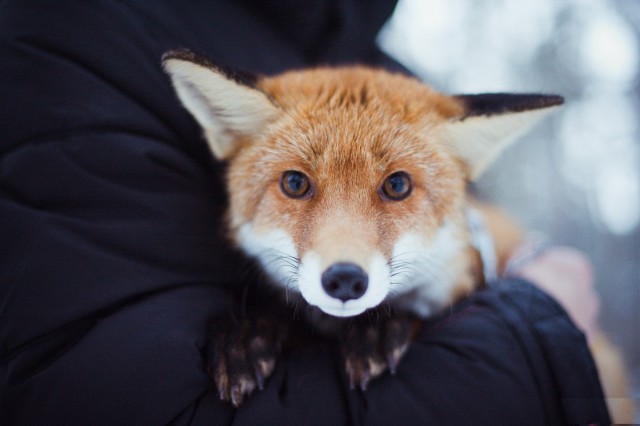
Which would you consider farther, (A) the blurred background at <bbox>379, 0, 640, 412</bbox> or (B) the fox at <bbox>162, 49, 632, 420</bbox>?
(A) the blurred background at <bbox>379, 0, 640, 412</bbox>

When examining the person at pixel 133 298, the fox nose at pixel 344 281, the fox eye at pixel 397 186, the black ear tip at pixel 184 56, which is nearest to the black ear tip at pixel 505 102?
the fox eye at pixel 397 186

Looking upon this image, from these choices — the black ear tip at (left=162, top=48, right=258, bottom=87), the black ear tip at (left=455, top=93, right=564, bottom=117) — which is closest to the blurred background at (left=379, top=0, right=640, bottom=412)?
the black ear tip at (left=455, top=93, right=564, bottom=117)

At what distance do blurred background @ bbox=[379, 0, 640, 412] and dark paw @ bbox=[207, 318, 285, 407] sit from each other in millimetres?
1085

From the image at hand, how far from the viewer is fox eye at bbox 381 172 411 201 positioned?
3.19 ft

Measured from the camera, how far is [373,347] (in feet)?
2.76

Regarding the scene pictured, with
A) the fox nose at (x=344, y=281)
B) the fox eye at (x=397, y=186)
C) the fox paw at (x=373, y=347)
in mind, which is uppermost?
the fox eye at (x=397, y=186)

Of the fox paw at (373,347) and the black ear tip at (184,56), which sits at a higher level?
the black ear tip at (184,56)

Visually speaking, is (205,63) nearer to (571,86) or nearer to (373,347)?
(373,347)

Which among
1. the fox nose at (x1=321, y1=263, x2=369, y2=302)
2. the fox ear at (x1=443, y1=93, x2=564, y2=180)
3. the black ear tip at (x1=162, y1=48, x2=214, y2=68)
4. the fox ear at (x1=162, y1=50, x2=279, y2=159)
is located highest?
the fox ear at (x1=443, y1=93, x2=564, y2=180)

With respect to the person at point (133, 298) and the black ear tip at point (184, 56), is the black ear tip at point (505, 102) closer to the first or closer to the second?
the person at point (133, 298)

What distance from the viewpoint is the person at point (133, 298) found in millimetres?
652

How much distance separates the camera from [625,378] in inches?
58.7

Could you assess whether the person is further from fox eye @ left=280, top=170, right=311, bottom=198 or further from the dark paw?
fox eye @ left=280, top=170, right=311, bottom=198

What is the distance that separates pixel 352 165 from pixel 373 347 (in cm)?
41
